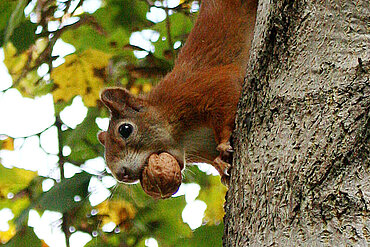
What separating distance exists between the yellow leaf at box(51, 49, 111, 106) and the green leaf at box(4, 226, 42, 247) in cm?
80

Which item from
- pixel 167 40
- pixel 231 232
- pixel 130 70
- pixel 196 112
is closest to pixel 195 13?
pixel 167 40

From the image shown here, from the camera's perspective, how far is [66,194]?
1.53 meters

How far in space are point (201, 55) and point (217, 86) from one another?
18cm

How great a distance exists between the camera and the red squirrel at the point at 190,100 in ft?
5.60

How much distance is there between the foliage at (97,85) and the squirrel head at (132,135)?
116 mm

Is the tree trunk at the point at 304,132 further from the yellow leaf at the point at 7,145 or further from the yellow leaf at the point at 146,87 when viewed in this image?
the yellow leaf at the point at 7,145

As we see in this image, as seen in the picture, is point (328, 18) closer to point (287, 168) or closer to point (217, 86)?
point (287, 168)

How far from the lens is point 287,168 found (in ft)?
3.03

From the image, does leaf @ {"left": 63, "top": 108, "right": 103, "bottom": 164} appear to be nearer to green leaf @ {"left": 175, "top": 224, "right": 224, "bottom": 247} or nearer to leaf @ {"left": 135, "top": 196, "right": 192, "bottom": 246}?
leaf @ {"left": 135, "top": 196, "right": 192, "bottom": 246}

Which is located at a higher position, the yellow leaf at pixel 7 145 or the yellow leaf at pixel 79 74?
the yellow leaf at pixel 79 74

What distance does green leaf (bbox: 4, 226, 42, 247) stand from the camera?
167 cm

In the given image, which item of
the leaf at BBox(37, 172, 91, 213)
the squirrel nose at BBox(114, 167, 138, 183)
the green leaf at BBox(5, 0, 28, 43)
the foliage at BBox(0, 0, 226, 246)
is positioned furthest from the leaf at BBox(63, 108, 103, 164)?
the green leaf at BBox(5, 0, 28, 43)

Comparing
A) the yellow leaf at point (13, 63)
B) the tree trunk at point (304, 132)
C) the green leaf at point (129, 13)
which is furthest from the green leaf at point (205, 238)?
the yellow leaf at point (13, 63)

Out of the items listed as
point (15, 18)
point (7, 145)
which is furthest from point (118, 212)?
point (15, 18)
